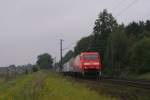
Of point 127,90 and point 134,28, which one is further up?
point 134,28

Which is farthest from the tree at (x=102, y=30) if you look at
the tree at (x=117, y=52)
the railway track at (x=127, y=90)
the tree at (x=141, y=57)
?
the railway track at (x=127, y=90)

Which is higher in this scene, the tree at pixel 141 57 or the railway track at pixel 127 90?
the tree at pixel 141 57

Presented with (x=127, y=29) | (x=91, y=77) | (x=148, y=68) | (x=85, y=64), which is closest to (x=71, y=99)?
(x=85, y=64)

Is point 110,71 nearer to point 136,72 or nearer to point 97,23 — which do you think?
point 136,72

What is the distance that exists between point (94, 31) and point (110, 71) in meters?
42.5

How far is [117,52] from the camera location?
3516 inches

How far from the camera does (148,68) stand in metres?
64.0

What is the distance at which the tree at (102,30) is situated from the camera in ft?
354

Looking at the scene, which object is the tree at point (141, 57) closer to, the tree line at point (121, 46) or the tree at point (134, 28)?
the tree line at point (121, 46)

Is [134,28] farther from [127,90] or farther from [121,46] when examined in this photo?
[127,90]

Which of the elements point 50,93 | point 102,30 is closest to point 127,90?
point 50,93

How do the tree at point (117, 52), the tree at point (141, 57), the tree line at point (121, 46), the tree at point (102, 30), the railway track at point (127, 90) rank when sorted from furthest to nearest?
the tree at point (102, 30) → the tree at point (117, 52) → the tree line at point (121, 46) → the tree at point (141, 57) → the railway track at point (127, 90)

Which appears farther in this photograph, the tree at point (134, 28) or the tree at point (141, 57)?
the tree at point (134, 28)

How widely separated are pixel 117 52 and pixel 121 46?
310 centimetres
